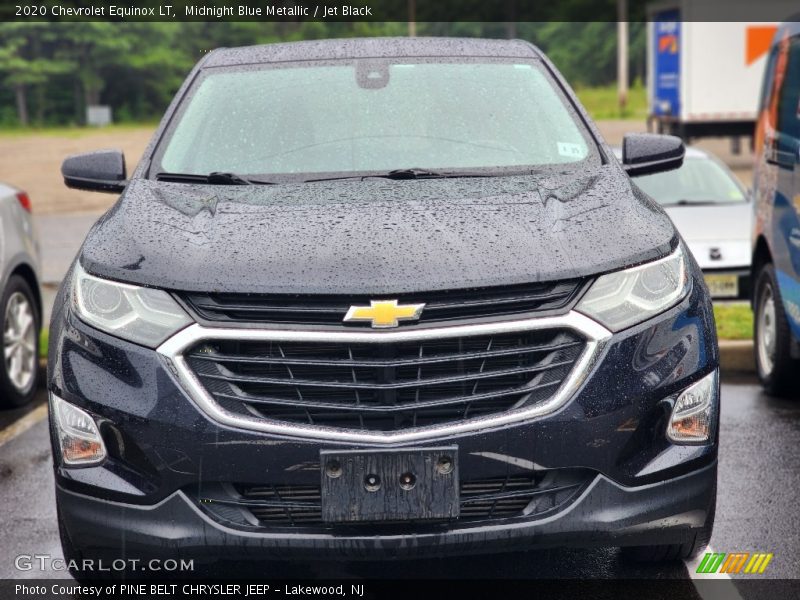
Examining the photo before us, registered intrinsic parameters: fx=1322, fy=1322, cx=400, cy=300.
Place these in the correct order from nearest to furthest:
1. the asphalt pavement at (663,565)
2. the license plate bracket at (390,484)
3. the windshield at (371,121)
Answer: the license plate bracket at (390,484) → the asphalt pavement at (663,565) → the windshield at (371,121)

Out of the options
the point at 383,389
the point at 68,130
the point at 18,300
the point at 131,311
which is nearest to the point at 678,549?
the point at 383,389

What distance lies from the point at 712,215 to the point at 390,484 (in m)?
7.52

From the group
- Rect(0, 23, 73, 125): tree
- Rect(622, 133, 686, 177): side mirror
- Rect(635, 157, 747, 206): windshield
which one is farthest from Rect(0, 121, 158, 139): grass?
Rect(622, 133, 686, 177): side mirror

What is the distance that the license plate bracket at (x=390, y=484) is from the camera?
344 centimetres

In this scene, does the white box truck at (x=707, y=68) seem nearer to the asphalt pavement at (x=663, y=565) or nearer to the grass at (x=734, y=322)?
the grass at (x=734, y=322)

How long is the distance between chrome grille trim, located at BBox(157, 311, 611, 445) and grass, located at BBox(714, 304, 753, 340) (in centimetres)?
516

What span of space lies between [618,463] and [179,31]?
65642mm

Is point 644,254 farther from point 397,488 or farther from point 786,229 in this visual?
point 786,229

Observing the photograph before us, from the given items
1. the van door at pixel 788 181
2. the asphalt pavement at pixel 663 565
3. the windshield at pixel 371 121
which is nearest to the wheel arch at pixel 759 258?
the van door at pixel 788 181

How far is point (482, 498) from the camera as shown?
3.54 metres

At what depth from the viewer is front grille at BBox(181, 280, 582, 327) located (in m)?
3.51

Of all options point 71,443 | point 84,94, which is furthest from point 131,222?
point 84,94

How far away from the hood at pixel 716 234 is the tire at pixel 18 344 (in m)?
4.69

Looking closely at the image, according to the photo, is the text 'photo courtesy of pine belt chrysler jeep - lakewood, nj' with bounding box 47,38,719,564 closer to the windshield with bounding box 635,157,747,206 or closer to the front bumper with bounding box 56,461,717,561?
the front bumper with bounding box 56,461,717,561
